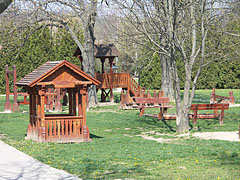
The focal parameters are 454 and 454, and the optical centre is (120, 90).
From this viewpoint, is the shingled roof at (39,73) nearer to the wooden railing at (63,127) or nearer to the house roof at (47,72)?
the house roof at (47,72)

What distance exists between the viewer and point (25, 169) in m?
9.71

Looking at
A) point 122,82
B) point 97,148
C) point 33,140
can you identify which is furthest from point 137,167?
point 122,82

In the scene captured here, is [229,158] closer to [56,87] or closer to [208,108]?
[56,87]

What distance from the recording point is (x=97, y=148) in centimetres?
1325

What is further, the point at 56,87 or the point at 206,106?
the point at 206,106

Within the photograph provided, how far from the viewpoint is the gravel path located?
8891 millimetres

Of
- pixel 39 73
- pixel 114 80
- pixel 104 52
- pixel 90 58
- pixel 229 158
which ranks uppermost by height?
pixel 104 52

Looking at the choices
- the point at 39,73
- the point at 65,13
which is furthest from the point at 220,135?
the point at 65,13

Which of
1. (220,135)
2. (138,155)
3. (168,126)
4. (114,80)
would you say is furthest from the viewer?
(114,80)

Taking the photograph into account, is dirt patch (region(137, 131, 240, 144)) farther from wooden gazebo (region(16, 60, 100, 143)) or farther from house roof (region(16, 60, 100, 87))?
house roof (region(16, 60, 100, 87))

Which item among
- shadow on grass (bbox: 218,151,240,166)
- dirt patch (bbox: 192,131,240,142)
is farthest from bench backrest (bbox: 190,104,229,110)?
shadow on grass (bbox: 218,151,240,166)

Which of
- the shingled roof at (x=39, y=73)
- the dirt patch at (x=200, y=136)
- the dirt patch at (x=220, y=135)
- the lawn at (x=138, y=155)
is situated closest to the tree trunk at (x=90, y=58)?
the lawn at (x=138, y=155)

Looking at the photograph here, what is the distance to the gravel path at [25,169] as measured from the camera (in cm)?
889

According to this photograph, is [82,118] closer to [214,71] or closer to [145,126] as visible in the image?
[145,126]
